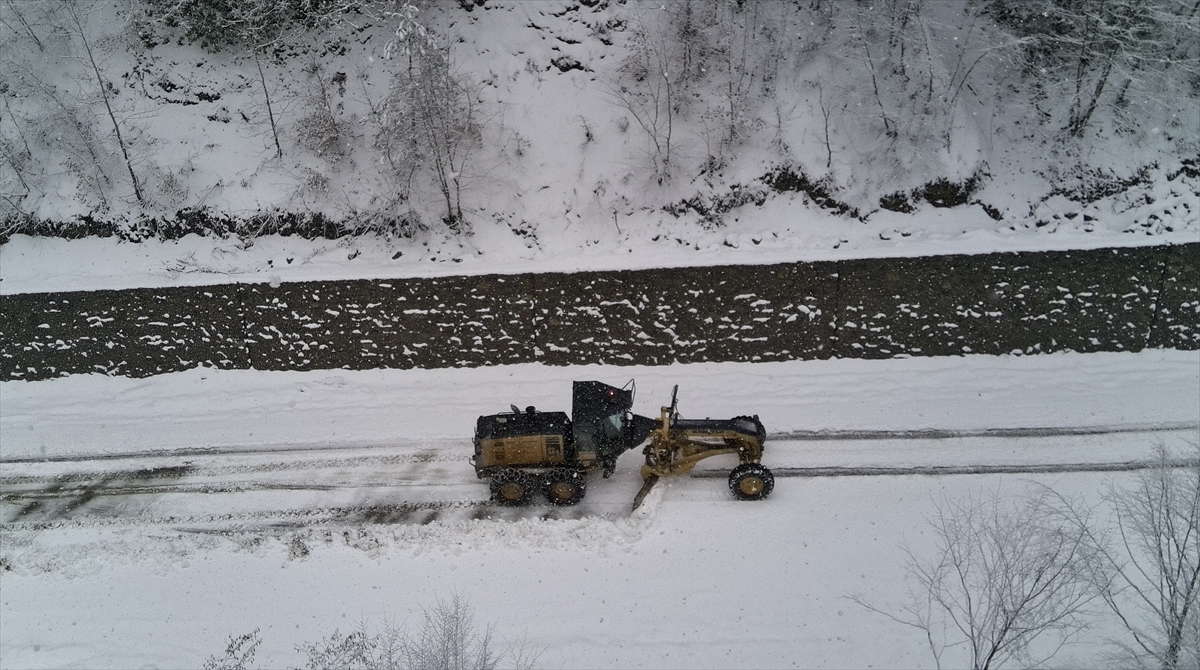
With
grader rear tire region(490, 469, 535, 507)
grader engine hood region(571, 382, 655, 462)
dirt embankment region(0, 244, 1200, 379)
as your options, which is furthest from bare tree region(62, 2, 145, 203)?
grader engine hood region(571, 382, 655, 462)

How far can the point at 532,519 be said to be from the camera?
500 inches

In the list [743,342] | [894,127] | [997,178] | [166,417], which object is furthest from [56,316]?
[997,178]

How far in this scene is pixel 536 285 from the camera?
1611cm

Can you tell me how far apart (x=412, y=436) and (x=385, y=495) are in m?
1.69

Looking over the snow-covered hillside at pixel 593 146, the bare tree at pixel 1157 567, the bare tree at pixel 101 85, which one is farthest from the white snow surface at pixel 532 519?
the bare tree at pixel 101 85

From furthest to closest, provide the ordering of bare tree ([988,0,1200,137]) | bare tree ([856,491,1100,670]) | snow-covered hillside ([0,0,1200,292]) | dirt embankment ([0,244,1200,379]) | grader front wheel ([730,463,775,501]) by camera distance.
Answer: bare tree ([988,0,1200,137])
snow-covered hillside ([0,0,1200,292])
dirt embankment ([0,244,1200,379])
grader front wheel ([730,463,775,501])
bare tree ([856,491,1100,670])

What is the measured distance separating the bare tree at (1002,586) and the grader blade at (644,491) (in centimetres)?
381

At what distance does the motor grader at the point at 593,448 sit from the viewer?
12.7 metres

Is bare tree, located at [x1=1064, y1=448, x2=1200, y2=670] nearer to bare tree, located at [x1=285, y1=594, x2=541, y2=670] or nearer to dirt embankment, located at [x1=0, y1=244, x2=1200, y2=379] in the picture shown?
dirt embankment, located at [x1=0, y1=244, x2=1200, y2=379]

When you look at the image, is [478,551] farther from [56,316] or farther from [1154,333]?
[1154,333]

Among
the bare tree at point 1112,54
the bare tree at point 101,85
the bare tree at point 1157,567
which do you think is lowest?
the bare tree at point 1157,567

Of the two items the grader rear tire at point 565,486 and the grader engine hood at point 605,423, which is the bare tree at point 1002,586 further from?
the grader rear tire at point 565,486

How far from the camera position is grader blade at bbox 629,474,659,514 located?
42.1ft

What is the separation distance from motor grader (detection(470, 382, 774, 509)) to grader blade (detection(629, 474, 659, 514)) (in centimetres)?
2
